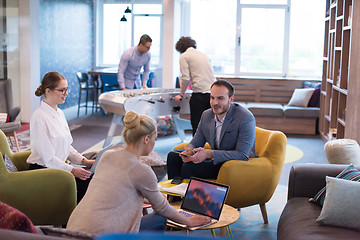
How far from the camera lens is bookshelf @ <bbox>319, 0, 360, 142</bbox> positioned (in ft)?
19.6

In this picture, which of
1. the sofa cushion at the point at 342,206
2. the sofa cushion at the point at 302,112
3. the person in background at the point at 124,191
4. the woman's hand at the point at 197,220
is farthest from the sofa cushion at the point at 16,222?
the sofa cushion at the point at 302,112

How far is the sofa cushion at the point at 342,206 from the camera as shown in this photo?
10.00 feet

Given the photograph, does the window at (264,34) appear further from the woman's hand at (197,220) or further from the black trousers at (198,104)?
the woman's hand at (197,220)

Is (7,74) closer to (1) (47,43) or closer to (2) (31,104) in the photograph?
(2) (31,104)

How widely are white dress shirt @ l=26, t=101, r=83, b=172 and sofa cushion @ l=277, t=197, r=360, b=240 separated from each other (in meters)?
1.53

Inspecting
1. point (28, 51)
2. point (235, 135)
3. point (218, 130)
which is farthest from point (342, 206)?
point (28, 51)

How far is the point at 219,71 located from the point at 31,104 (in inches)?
156

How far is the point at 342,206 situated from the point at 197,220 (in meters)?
0.85

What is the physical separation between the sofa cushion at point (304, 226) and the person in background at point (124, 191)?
2.37 ft

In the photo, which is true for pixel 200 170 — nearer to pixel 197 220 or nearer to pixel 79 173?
pixel 79 173

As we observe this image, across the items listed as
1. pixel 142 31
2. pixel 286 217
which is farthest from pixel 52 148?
pixel 142 31

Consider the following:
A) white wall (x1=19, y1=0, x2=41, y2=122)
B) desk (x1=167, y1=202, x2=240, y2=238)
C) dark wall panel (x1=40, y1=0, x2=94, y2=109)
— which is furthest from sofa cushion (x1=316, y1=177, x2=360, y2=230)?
dark wall panel (x1=40, y1=0, x2=94, y2=109)

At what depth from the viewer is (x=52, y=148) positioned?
3703mm

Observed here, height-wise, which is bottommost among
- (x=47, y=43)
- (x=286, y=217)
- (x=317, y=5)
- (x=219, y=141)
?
(x=286, y=217)
